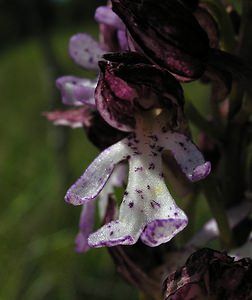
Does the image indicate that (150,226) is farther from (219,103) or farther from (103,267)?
(103,267)

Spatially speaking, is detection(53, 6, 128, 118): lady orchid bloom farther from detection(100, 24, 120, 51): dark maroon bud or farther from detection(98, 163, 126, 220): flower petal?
detection(98, 163, 126, 220): flower petal

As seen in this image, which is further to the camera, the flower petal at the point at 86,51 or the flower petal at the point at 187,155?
the flower petal at the point at 86,51

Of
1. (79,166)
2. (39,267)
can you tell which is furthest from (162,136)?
(79,166)

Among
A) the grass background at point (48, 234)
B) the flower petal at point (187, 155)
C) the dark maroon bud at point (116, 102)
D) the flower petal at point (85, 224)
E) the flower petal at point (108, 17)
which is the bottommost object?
the grass background at point (48, 234)

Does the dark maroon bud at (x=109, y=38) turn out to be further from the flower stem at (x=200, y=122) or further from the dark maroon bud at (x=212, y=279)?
the dark maroon bud at (x=212, y=279)

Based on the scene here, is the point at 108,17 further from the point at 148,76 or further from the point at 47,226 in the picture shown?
the point at 47,226

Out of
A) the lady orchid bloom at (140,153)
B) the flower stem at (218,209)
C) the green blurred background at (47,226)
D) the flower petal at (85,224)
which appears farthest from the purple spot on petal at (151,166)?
the green blurred background at (47,226)
